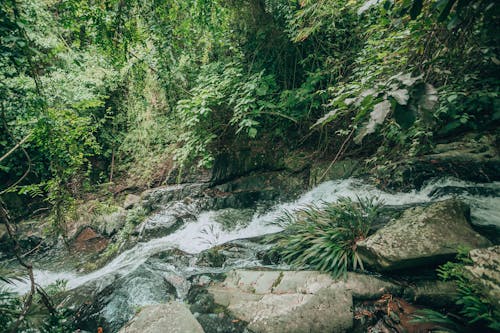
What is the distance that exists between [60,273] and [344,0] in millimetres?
8105

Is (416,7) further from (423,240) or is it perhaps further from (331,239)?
(331,239)

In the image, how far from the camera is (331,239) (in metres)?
3.40

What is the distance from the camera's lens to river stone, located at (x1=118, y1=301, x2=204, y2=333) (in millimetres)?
2310

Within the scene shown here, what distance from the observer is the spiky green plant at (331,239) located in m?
3.07

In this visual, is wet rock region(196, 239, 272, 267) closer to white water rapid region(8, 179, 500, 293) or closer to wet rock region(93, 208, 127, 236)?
white water rapid region(8, 179, 500, 293)

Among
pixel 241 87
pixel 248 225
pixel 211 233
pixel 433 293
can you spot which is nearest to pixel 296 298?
pixel 433 293

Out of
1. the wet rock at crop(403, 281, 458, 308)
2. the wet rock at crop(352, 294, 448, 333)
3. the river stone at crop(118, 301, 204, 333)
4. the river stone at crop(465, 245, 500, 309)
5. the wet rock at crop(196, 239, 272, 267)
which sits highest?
the river stone at crop(465, 245, 500, 309)

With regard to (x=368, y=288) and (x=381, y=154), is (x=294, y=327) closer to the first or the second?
(x=368, y=288)

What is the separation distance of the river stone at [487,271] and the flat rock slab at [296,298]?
0.78 metres

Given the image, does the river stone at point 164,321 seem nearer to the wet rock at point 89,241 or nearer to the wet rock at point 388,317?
the wet rock at point 388,317

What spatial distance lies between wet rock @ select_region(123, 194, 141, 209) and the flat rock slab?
4.43m

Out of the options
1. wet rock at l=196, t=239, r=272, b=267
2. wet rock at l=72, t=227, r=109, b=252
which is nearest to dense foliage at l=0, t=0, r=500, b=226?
wet rock at l=72, t=227, r=109, b=252

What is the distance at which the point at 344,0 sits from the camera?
14.5 ft

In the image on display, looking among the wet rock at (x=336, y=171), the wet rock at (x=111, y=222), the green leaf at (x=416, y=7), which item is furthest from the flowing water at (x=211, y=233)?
the green leaf at (x=416, y=7)
